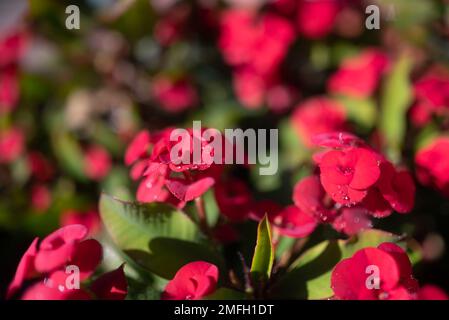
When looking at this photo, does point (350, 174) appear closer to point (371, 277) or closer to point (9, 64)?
point (371, 277)

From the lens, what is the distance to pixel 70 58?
5.90ft

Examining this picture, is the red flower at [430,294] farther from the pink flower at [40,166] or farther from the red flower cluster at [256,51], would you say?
the pink flower at [40,166]

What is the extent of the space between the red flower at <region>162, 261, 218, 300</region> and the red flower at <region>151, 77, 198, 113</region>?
1.06 metres

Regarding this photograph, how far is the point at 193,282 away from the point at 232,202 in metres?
0.19

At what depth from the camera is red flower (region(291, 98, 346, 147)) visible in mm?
1367

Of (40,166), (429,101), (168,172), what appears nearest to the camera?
(168,172)

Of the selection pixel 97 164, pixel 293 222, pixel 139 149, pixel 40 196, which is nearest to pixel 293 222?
pixel 293 222

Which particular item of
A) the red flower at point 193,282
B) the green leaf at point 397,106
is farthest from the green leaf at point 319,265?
the green leaf at point 397,106

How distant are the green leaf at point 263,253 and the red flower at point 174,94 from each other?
1.03 metres

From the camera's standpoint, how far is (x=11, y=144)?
68.2 inches

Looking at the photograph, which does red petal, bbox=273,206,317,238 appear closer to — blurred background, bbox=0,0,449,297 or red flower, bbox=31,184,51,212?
blurred background, bbox=0,0,449,297

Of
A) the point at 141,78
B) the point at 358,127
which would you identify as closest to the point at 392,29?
the point at 358,127

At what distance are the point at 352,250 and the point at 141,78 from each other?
1.20 meters

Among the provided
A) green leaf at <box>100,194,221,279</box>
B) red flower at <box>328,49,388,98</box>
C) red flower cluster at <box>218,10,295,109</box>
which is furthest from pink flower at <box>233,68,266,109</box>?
green leaf at <box>100,194,221,279</box>
